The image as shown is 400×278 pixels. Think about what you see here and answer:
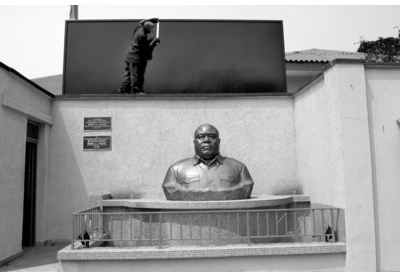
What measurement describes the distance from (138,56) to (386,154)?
6313 mm

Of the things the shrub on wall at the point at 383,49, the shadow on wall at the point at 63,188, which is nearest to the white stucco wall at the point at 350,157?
the shadow on wall at the point at 63,188

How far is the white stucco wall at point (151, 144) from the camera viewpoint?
347 inches

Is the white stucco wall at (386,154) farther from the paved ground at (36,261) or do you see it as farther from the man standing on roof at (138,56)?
the man standing on roof at (138,56)

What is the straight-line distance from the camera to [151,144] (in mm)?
8930

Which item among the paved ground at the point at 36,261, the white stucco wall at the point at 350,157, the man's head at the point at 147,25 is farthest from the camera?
the man's head at the point at 147,25

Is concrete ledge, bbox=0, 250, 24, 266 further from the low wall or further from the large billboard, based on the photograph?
the large billboard

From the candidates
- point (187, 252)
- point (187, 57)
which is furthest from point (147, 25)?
point (187, 252)

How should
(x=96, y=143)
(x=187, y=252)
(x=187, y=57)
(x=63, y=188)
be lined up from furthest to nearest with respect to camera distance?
(x=187, y=57)
(x=96, y=143)
(x=63, y=188)
(x=187, y=252)

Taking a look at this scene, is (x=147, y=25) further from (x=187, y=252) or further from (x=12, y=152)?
(x=187, y=252)

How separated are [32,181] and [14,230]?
5.33 ft

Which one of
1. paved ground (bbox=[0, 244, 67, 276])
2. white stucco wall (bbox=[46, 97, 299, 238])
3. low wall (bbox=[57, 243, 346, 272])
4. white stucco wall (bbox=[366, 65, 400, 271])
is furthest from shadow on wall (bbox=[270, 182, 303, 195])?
paved ground (bbox=[0, 244, 67, 276])

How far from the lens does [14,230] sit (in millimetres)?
7070

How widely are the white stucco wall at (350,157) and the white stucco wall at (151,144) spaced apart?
2024mm

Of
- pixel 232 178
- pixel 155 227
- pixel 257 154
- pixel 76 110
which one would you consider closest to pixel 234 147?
pixel 257 154
